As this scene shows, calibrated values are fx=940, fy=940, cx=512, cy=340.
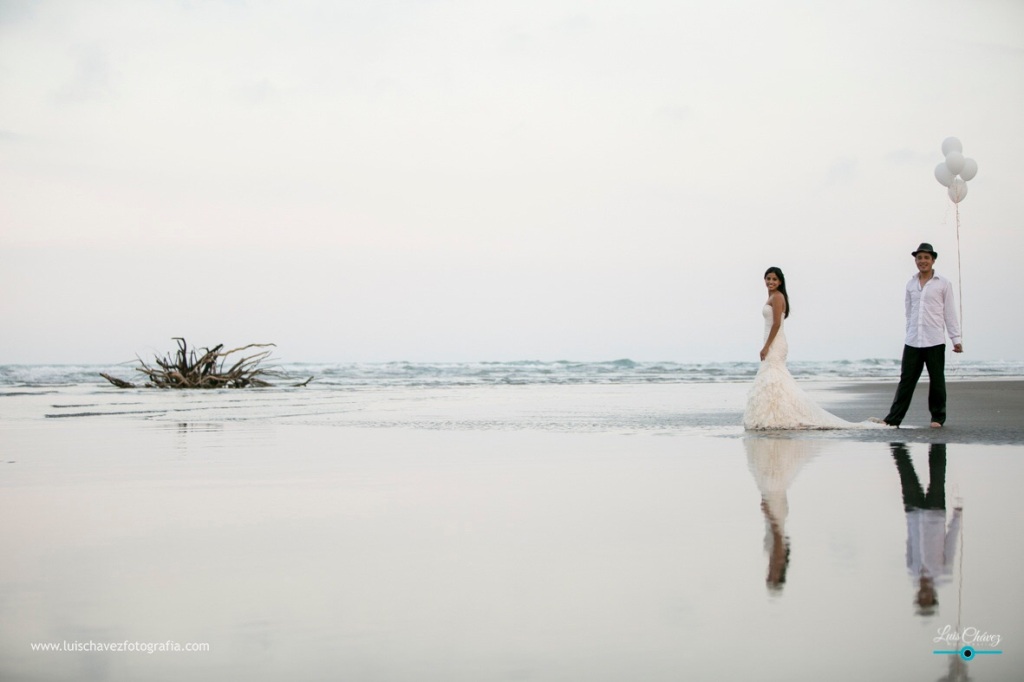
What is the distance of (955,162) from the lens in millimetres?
12469

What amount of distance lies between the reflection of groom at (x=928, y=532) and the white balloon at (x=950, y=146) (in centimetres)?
833

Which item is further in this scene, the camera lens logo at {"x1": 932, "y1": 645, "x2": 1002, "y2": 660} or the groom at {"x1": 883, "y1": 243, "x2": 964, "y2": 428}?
the groom at {"x1": 883, "y1": 243, "x2": 964, "y2": 428}

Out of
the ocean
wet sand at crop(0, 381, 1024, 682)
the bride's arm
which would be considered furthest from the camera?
the ocean

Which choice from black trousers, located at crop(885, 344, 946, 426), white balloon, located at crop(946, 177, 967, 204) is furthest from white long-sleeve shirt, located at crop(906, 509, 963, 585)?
white balloon, located at crop(946, 177, 967, 204)

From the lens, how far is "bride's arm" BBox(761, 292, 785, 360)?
9.62 metres

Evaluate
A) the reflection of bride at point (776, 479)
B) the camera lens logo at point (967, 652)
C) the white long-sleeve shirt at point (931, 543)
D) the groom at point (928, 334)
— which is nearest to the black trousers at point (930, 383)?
the groom at point (928, 334)

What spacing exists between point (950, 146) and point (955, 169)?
1.10 feet

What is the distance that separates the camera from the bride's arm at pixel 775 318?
9.62 meters

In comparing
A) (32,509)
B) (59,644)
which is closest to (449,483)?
(32,509)

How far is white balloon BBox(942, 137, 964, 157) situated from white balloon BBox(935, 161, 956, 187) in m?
0.16

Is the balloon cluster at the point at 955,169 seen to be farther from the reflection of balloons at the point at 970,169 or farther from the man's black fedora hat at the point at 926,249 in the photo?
the man's black fedora hat at the point at 926,249

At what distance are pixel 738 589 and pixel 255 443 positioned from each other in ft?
18.7

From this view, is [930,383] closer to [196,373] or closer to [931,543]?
[931,543]

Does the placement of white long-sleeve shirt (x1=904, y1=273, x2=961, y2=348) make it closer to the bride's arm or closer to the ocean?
the bride's arm
